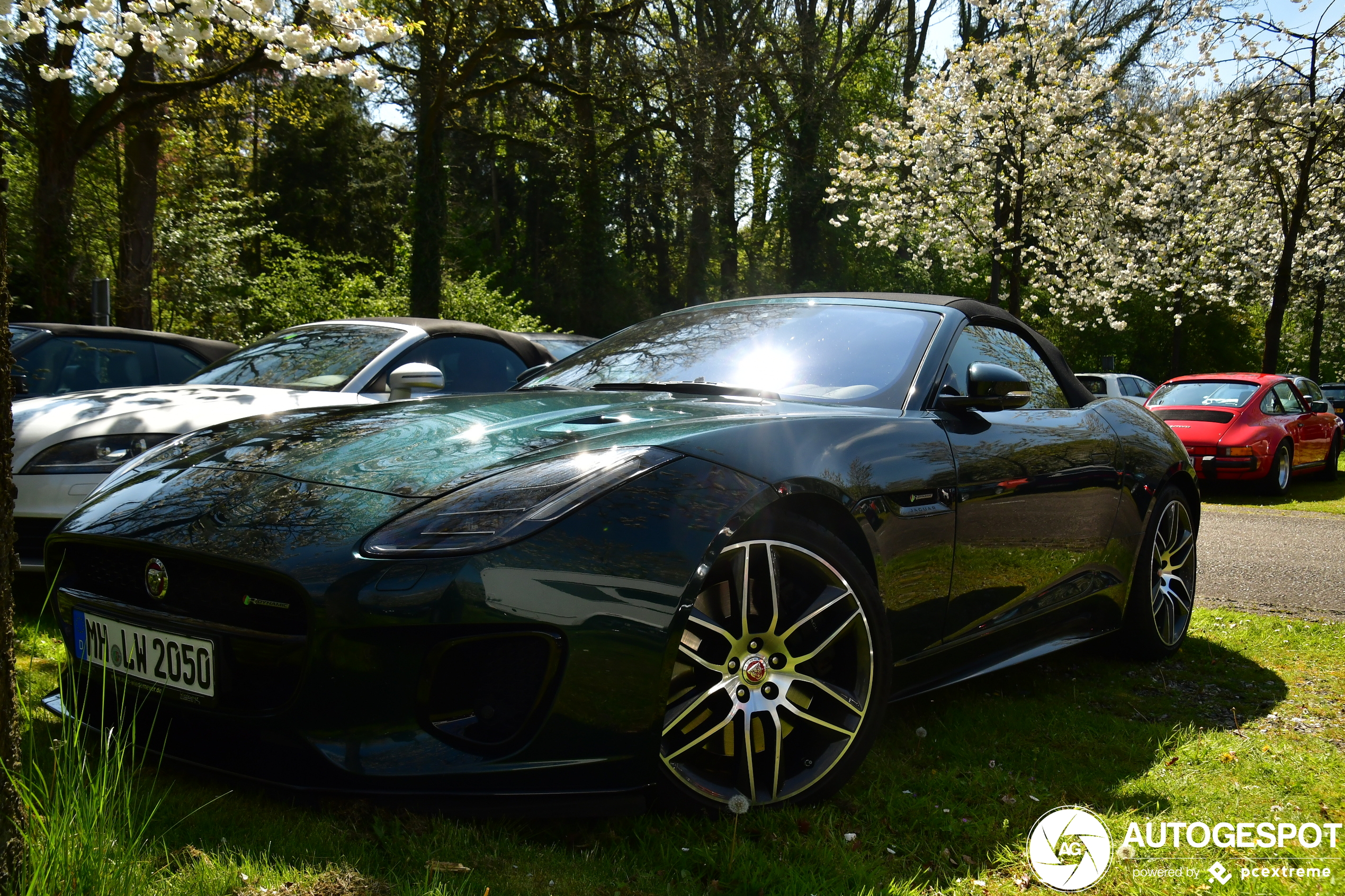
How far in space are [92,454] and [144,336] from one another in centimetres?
235

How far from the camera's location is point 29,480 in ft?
14.6

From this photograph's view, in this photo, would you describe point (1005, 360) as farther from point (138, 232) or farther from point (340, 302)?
point (340, 302)

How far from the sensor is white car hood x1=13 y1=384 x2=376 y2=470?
15.0ft

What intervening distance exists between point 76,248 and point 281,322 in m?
5.63

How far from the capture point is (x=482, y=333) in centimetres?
677

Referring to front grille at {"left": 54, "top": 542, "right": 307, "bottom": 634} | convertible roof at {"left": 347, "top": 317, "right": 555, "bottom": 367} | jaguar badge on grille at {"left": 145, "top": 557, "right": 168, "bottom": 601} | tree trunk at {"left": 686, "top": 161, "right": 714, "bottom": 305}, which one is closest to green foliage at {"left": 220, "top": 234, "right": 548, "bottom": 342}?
tree trunk at {"left": 686, "top": 161, "right": 714, "bottom": 305}

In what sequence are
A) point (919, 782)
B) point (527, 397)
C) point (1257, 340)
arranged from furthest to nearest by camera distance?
point (1257, 340)
point (527, 397)
point (919, 782)

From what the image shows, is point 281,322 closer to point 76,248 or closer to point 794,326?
point 76,248

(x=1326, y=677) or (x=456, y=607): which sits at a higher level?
(x=456, y=607)

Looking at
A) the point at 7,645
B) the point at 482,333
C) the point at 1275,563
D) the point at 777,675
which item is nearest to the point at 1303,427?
the point at 1275,563

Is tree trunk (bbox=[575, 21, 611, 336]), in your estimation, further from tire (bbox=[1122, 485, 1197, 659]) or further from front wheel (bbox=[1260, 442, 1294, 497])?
tire (bbox=[1122, 485, 1197, 659])

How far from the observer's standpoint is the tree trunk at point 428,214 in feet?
57.4

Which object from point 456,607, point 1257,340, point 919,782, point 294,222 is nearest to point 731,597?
point 456,607

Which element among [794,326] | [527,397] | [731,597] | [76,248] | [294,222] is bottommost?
[731,597]
